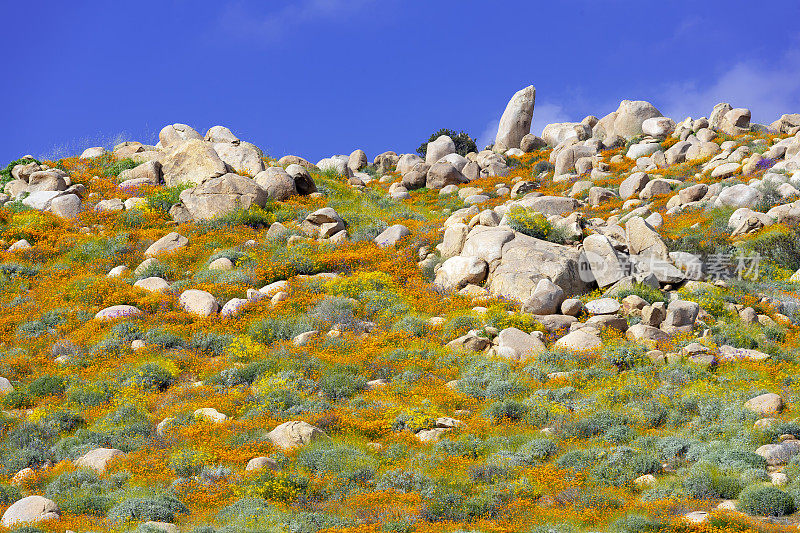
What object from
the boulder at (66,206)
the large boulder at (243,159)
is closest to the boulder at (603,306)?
the large boulder at (243,159)

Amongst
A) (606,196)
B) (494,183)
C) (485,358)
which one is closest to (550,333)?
(485,358)

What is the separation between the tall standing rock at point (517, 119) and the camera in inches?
2058

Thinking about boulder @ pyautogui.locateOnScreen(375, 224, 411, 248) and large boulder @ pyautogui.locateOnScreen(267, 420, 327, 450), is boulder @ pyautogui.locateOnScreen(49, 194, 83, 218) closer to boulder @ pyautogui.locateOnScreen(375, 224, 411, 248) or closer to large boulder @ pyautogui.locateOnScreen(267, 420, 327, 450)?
boulder @ pyautogui.locateOnScreen(375, 224, 411, 248)

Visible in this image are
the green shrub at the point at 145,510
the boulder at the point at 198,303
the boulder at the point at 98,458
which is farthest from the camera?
the boulder at the point at 198,303

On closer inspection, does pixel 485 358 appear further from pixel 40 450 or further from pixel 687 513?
pixel 40 450

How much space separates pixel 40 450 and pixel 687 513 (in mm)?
11389

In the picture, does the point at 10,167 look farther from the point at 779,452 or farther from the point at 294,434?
the point at 779,452

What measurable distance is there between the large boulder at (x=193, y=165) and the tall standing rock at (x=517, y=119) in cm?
2657

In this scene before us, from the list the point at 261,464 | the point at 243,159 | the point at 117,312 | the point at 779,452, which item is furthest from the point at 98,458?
the point at 243,159

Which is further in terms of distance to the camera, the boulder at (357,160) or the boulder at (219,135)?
the boulder at (357,160)

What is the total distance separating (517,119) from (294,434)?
43.3 m

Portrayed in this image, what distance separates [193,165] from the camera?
30.8 m

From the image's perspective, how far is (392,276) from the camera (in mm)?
22625

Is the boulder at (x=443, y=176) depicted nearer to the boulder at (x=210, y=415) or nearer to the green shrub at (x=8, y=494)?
the boulder at (x=210, y=415)
